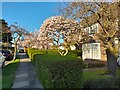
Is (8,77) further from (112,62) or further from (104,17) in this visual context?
(104,17)

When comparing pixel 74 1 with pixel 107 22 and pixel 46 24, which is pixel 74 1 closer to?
pixel 107 22

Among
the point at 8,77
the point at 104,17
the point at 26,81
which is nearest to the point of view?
the point at 26,81

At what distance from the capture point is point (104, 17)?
34.3ft

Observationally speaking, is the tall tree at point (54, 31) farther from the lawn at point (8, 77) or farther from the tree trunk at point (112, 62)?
the tree trunk at point (112, 62)

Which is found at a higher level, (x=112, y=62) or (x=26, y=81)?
(x=112, y=62)

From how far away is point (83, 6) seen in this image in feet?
34.9

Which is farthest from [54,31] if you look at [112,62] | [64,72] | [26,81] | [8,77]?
[64,72]

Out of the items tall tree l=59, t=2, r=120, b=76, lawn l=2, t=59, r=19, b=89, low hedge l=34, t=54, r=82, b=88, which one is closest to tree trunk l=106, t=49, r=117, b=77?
tall tree l=59, t=2, r=120, b=76

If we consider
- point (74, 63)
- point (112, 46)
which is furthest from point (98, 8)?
point (74, 63)

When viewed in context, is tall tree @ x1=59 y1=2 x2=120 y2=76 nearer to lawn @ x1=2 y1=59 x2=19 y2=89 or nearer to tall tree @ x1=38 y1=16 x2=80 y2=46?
lawn @ x1=2 y1=59 x2=19 y2=89

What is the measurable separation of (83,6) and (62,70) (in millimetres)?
5445

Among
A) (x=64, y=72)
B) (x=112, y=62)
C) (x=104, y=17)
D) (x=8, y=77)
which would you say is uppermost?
(x=104, y=17)

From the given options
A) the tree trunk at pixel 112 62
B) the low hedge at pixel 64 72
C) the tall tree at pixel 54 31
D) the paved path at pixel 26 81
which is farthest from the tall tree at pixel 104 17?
the tall tree at pixel 54 31

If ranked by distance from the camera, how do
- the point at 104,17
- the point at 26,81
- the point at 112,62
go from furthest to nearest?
the point at 112,62, the point at 104,17, the point at 26,81
